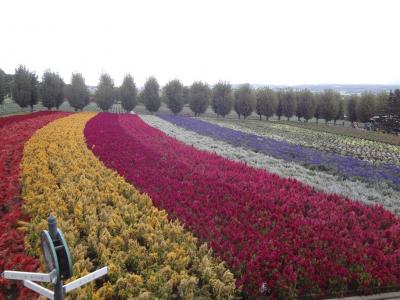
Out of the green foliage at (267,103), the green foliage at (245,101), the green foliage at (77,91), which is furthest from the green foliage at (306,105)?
the green foliage at (77,91)

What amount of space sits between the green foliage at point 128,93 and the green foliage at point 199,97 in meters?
10.3

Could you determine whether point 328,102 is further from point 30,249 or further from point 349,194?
point 30,249

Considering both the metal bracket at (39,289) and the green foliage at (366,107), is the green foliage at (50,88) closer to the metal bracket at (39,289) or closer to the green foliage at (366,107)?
the metal bracket at (39,289)

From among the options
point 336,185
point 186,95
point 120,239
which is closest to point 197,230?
point 120,239

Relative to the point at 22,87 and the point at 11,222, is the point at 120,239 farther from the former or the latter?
the point at 22,87

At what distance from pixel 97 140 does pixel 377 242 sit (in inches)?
491

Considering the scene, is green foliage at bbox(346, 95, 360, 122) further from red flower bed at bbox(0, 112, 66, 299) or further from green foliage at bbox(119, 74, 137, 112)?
red flower bed at bbox(0, 112, 66, 299)

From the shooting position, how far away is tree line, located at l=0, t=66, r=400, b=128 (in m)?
47.9

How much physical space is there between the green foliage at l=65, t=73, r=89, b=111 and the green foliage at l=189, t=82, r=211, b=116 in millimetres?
18137

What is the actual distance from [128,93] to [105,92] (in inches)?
153

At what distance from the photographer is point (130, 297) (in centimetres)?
395

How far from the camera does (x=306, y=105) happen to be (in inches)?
2388

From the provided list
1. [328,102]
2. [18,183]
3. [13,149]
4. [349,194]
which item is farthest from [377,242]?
[328,102]

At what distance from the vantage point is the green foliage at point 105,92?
51.3 meters
